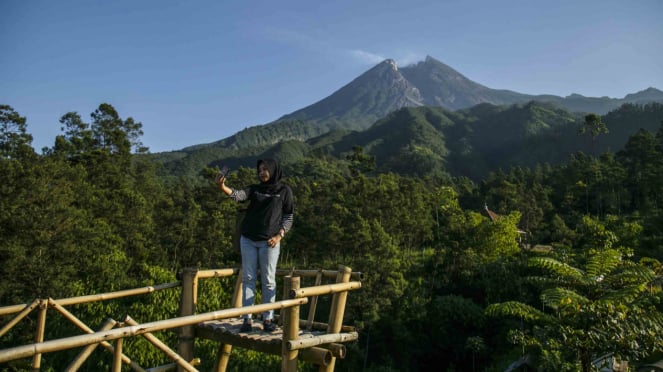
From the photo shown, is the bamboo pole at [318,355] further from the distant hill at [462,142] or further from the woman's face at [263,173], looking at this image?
the distant hill at [462,142]

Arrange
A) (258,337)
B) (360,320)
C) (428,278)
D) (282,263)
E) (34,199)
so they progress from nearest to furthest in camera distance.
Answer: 1. (258,337)
2. (34,199)
3. (360,320)
4. (428,278)
5. (282,263)

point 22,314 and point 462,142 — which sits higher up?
point 462,142

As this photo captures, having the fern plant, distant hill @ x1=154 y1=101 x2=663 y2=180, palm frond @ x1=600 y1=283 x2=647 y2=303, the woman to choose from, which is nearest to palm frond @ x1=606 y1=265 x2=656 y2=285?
the fern plant

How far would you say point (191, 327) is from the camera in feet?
15.0

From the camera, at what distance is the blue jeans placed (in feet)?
15.3

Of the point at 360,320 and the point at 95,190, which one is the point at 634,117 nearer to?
the point at 360,320

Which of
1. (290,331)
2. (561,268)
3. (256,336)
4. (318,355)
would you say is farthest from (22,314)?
(561,268)

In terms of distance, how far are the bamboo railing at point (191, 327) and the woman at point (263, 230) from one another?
15.1 inches

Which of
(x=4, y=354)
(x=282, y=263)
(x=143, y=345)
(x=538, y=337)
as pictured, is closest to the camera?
(x=4, y=354)

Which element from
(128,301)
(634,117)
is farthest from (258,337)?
(634,117)

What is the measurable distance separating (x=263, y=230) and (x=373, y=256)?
21.3 metres

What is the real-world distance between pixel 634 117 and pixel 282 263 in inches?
3824

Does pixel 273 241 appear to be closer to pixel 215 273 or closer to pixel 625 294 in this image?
pixel 215 273

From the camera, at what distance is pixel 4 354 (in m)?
2.38
